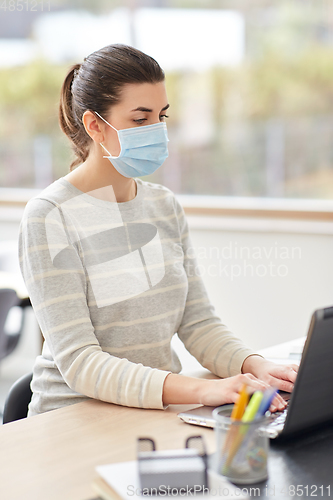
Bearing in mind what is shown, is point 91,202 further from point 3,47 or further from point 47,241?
point 3,47

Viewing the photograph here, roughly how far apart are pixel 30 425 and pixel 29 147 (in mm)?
2754

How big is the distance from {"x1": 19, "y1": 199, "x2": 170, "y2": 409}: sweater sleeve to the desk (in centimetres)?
4

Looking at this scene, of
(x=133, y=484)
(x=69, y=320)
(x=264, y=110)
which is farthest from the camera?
(x=264, y=110)

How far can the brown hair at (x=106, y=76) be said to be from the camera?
51.1 inches

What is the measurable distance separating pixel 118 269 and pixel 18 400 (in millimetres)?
367

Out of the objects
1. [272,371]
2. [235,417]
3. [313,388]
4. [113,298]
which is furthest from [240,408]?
[113,298]

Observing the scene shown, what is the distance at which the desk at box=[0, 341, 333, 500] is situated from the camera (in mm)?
757

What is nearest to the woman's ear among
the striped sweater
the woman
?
the woman

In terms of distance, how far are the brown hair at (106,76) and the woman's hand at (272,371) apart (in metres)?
0.66

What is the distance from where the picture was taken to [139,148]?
1356 millimetres

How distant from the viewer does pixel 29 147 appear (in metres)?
3.49

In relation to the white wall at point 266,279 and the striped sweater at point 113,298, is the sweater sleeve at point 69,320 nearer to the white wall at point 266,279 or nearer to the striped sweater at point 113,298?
the striped sweater at point 113,298

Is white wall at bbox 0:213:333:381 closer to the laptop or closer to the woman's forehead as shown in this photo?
the woman's forehead

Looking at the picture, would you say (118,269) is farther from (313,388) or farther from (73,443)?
(313,388)
